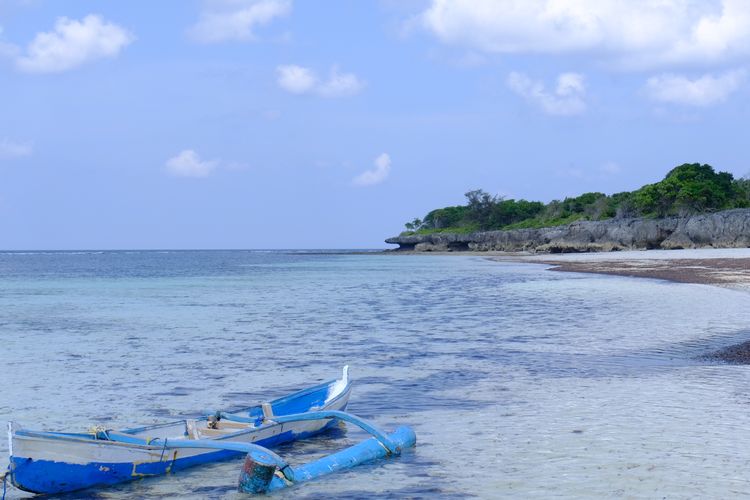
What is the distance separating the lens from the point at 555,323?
860 inches

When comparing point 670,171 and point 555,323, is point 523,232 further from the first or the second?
point 555,323

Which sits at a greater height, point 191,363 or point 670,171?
point 670,171

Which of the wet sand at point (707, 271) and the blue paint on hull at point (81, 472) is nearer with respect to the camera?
the blue paint on hull at point (81, 472)

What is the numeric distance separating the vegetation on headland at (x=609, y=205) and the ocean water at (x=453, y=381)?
189 ft

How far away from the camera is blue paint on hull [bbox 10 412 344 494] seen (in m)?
7.19

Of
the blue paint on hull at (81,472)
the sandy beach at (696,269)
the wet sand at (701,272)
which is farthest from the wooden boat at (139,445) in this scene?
the wet sand at (701,272)

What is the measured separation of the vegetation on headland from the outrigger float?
78859 mm

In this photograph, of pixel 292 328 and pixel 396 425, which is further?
pixel 292 328

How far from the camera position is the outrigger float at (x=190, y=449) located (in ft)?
23.7

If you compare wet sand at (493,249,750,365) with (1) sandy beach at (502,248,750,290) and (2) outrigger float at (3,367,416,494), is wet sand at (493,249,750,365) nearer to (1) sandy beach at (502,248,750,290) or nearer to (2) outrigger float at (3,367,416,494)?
(1) sandy beach at (502,248,750,290)

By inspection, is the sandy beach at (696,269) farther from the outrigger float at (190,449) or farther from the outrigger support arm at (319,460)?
the outrigger float at (190,449)

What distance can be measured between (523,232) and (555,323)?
273 feet

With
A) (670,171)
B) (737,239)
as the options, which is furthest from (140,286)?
(670,171)

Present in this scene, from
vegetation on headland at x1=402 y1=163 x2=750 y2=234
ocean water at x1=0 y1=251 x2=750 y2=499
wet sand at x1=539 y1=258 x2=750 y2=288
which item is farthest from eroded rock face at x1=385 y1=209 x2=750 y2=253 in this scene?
ocean water at x1=0 y1=251 x2=750 y2=499
